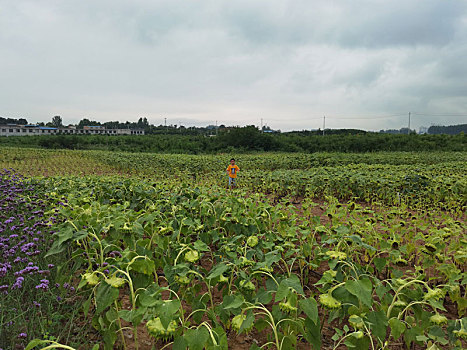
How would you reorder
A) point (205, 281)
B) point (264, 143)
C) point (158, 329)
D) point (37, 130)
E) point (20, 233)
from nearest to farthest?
point (158, 329), point (205, 281), point (20, 233), point (264, 143), point (37, 130)

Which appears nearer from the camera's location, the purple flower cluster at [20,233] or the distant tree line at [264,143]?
the purple flower cluster at [20,233]

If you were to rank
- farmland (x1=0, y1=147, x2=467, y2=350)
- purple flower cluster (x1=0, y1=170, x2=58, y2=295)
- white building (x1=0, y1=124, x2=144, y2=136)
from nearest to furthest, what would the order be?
farmland (x1=0, y1=147, x2=467, y2=350)
purple flower cluster (x1=0, y1=170, x2=58, y2=295)
white building (x1=0, y1=124, x2=144, y2=136)

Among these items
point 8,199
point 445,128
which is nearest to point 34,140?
point 8,199

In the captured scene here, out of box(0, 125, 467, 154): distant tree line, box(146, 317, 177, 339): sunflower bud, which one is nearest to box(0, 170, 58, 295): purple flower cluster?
box(146, 317, 177, 339): sunflower bud

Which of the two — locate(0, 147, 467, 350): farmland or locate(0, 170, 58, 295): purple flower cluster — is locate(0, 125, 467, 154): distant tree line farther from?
locate(0, 147, 467, 350): farmland

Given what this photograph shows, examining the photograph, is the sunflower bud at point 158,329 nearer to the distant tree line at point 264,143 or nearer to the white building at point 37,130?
the distant tree line at point 264,143

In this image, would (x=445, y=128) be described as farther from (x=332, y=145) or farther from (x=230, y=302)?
(x=230, y=302)

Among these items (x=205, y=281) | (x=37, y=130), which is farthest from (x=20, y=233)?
(x=37, y=130)

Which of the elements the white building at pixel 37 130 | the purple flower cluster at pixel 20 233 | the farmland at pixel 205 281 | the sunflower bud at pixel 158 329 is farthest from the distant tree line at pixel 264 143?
the sunflower bud at pixel 158 329

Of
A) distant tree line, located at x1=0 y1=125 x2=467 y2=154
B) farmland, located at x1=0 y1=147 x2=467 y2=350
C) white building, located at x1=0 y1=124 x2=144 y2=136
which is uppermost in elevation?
white building, located at x1=0 y1=124 x2=144 y2=136

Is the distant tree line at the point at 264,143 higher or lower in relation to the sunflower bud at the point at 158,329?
higher

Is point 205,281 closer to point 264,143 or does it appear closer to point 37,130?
point 264,143

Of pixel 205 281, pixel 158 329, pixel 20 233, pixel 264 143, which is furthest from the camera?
pixel 264 143

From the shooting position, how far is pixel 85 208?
287 centimetres
